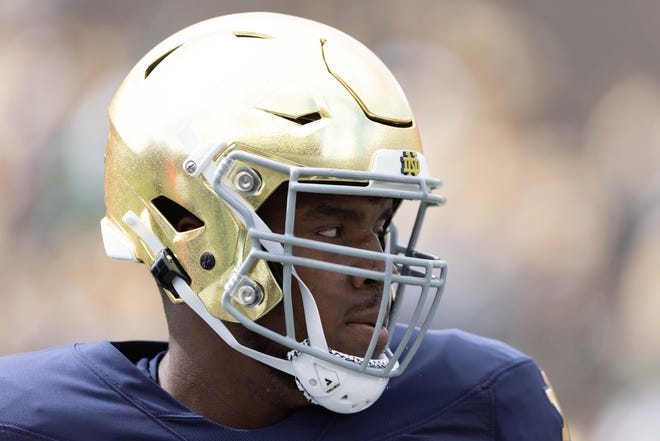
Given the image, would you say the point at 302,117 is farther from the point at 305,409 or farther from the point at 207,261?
the point at 305,409

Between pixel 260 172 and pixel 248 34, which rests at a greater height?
pixel 248 34


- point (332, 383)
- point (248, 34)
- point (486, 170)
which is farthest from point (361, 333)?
point (486, 170)

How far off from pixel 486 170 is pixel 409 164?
2.75 meters

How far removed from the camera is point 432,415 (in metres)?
1.78

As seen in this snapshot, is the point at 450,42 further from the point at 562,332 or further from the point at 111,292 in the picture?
the point at 111,292

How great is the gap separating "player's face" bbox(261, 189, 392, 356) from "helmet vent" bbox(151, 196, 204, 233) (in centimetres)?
12

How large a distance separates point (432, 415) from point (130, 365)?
0.52 meters

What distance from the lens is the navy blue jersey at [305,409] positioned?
161 cm

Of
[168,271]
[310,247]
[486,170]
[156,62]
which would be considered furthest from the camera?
[486,170]

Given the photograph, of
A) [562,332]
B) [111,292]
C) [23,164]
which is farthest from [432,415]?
[23,164]

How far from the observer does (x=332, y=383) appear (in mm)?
1550

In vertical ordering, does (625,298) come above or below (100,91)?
below

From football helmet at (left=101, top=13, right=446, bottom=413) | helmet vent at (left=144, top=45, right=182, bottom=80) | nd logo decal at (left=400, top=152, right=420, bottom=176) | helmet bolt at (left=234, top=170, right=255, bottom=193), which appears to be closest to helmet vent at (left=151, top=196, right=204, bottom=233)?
football helmet at (left=101, top=13, right=446, bottom=413)

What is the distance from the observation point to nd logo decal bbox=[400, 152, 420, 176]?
1594 mm
